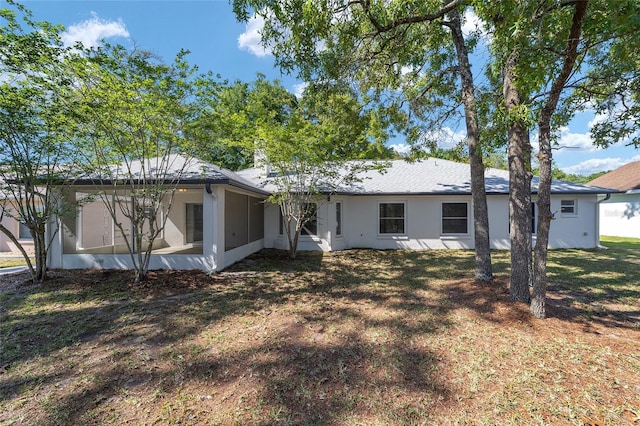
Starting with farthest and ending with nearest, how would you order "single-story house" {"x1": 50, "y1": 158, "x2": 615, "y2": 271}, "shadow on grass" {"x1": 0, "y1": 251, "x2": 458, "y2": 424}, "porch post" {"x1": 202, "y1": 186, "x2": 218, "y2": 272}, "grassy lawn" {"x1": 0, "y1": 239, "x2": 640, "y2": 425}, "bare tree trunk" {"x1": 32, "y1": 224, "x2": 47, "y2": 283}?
"single-story house" {"x1": 50, "y1": 158, "x2": 615, "y2": 271} < "porch post" {"x1": 202, "y1": 186, "x2": 218, "y2": 272} < "bare tree trunk" {"x1": 32, "y1": 224, "x2": 47, "y2": 283} < "shadow on grass" {"x1": 0, "y1": 251, "x2": 458, "y2": 424} < "grassy lawn" {"x1": 0, "y1": 239, "x2": 640, "y2": 425}

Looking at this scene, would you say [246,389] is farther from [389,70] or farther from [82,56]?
[389,70]

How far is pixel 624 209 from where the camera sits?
17359mm

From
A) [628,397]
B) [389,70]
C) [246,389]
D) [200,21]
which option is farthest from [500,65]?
[200,21]

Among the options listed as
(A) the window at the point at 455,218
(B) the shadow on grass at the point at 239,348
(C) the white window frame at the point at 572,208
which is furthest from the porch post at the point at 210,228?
(C) the white window frame at the point at 572,208

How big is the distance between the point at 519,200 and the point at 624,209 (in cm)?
1978

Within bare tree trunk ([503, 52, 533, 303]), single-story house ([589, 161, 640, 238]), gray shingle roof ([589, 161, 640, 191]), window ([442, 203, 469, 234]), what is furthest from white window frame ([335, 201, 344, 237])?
gray shingle roof ([589, 161, 640, 191])

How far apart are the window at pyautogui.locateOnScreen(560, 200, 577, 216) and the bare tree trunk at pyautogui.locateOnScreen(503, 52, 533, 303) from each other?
945 centimetres

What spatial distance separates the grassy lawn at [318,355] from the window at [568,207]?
6181 mm

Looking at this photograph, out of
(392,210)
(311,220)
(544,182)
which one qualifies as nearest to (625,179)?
(392,210)

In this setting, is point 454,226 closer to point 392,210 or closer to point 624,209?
point 392,210

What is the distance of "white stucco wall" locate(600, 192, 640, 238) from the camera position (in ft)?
54.7

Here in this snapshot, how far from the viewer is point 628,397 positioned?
8.66 feet

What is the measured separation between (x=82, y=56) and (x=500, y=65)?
23.2 ft

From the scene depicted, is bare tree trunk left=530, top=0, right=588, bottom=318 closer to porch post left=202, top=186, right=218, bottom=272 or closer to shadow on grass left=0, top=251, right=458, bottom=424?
shadow on grass left=0, top=251, right=458, bottom=424
